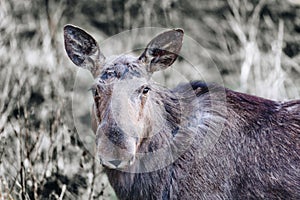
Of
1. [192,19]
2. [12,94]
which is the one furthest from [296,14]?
[12,94]

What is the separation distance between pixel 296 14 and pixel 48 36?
5492 mm

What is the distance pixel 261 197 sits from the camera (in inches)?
281

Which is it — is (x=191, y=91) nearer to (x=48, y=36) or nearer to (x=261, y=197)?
(x=261, y=197)

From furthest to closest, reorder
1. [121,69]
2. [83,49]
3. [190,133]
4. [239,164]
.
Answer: [83,49], [190,133], [239,164], [121,69]

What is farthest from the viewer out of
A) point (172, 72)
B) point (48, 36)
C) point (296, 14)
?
point (296, 14)

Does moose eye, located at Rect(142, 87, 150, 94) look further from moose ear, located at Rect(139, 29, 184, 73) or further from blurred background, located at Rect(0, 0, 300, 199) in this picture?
blurred background, located at Rect(0, 0, 300, 199)

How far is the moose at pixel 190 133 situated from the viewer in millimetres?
7098

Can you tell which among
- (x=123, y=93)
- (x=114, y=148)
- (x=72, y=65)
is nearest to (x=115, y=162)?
(x=114, y=148)

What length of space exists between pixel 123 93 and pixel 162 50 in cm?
70

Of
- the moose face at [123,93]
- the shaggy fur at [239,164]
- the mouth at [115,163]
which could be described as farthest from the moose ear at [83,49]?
the mouth at [115,163]

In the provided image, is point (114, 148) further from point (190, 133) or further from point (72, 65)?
point (72, 65)

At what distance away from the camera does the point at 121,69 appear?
7117 millimetres

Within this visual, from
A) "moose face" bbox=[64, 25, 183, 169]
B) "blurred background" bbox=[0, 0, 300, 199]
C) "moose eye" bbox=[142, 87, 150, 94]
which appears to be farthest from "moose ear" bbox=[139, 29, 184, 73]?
"blurred background" bbox=[0, 0, 300, 199]

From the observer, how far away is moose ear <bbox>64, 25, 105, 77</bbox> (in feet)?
24.4
